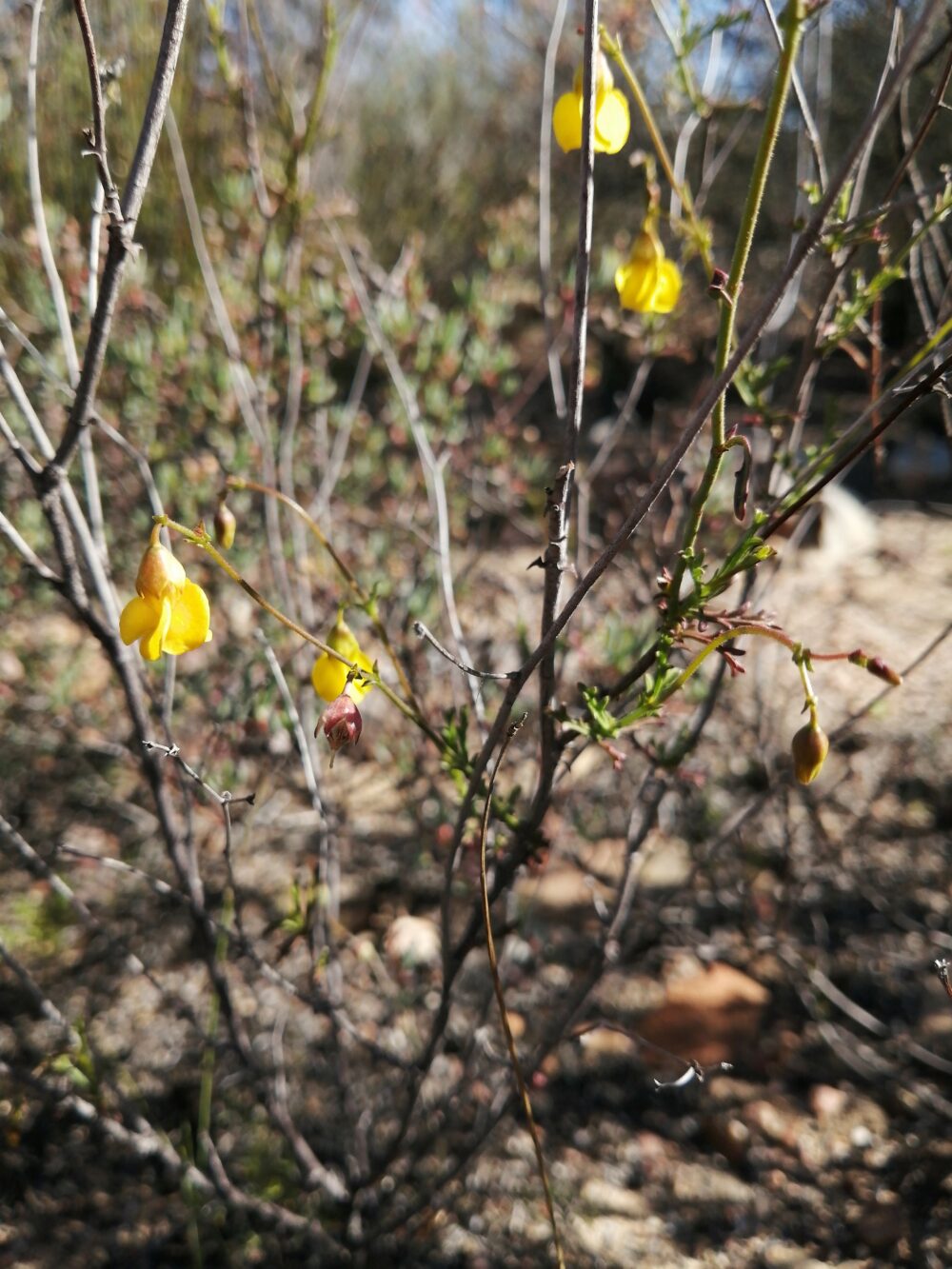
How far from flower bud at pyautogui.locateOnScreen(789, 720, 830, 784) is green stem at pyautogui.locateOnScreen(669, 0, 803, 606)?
0.55ft

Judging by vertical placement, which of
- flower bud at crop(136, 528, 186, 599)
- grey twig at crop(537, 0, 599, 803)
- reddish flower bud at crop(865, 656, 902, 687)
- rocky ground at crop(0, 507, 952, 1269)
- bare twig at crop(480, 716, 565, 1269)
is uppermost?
grey twig at crop(537, 0, 599, 803)

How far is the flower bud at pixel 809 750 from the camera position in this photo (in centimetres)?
92

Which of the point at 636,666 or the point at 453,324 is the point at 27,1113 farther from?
the point at 453,324

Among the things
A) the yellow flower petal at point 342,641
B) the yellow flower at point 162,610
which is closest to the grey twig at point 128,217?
the yellow flower at point 162,610

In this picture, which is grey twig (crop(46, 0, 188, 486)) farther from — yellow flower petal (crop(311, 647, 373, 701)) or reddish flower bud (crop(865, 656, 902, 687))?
reddish flower bud (crop(865, 656, 902, 687))

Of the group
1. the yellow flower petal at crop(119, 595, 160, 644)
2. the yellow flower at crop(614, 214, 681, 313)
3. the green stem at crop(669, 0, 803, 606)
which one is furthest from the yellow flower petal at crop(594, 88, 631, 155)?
the yellow flower petal at crop(119, 595, 160, 644)

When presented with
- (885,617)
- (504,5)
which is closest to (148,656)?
(885,617)

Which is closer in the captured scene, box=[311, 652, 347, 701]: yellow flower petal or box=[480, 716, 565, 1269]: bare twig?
box=[480, 716, 565, 1269]: bare twig

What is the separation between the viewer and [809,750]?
93 centimetres

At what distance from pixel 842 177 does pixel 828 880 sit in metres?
2.23

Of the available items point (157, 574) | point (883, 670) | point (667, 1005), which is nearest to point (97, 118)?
point (157, 574)

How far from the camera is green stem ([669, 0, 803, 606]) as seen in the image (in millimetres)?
708

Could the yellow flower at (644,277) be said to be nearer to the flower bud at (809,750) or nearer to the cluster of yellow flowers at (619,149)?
the cluster of yellow flowers at (619,149)

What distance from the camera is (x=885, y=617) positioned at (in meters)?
3.64
